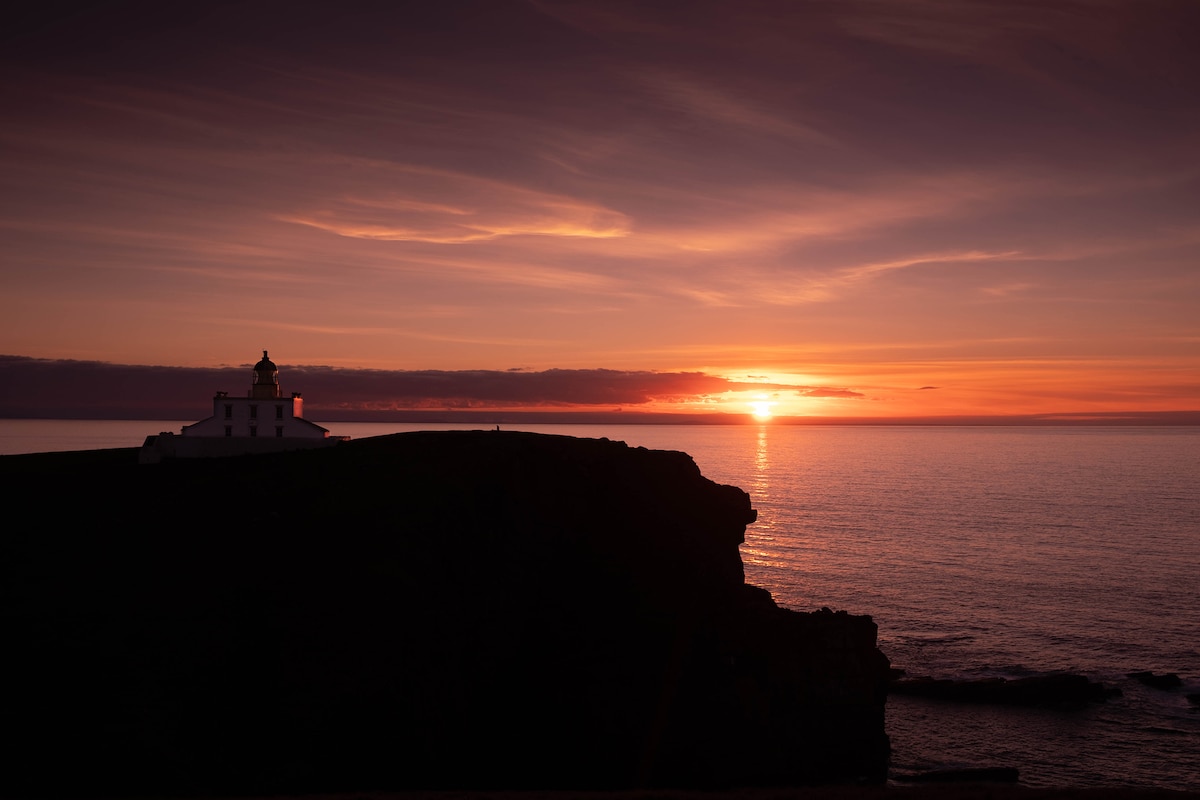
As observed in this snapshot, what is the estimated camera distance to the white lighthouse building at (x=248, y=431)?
62.4m

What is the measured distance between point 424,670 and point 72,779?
1420cm

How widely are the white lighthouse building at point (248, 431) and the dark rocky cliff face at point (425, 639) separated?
1210cm

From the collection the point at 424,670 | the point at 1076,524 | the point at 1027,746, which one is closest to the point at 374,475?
the point at 424,670

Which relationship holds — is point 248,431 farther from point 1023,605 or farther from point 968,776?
point 1023,605

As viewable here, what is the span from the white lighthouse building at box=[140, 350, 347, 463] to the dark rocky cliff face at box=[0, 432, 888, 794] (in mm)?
12101

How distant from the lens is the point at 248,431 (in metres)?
63.7

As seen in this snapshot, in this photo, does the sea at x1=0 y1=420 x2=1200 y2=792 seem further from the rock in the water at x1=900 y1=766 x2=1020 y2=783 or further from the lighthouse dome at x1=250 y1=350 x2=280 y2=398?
the lighthouse dome at x1=250 y1=350 x2=280 y2=398

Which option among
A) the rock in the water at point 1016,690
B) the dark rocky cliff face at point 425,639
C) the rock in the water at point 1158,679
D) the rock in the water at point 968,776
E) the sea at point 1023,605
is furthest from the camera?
the rock in the water at point 1158,679

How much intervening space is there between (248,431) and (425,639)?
33.3 m

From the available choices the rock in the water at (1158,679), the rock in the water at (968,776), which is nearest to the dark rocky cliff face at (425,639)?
the rock in the water at (968,776)

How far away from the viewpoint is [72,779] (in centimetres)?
3023

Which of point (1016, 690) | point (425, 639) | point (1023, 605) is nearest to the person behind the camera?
point (425, 639)

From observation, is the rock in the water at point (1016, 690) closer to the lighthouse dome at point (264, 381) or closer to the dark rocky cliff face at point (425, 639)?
the dark rocky cliff face at point (425, 639)

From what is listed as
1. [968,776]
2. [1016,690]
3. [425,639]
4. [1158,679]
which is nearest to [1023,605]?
[1158,679]
